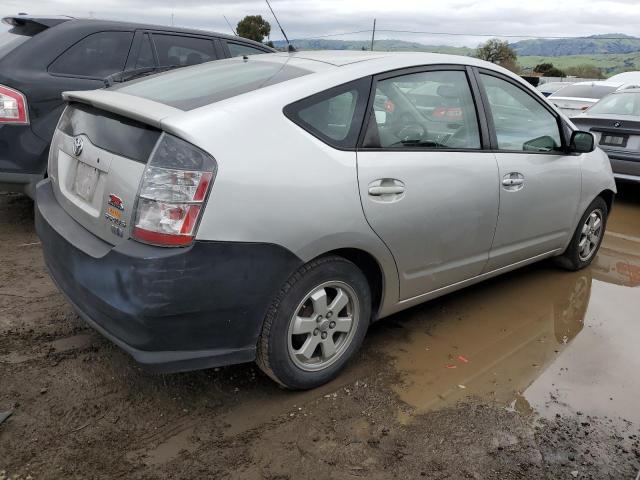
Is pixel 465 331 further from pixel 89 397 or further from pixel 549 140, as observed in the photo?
pixel 89 397

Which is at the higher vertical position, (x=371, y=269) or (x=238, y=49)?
(x=238, y=49)

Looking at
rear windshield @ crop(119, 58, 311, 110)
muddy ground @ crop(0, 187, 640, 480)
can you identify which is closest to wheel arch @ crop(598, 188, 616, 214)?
muddy ground @ crop(0, 187, 640, 480)

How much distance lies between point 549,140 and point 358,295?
2.06 meters

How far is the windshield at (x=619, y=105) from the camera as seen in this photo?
7629 mm

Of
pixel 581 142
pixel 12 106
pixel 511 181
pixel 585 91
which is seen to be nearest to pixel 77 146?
pixel 12 106

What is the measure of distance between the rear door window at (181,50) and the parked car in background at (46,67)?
0.01 m

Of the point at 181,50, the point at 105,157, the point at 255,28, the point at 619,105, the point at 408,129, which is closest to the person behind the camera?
the point at 105,157

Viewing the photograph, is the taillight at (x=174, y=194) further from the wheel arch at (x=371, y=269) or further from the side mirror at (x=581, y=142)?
the side mirror at (x=581, y=142)

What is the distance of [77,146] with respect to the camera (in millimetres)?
2795

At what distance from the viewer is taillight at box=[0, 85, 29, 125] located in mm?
4438

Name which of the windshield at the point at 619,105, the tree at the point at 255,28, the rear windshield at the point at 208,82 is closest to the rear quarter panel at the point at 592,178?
the rear windshield at the point at 208,82

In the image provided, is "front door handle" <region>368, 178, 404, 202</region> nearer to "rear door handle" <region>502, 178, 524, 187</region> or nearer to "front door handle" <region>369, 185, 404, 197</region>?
"front door handle" <region>369, 185, 404, 197</region>

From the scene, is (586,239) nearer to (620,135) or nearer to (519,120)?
(519,120)

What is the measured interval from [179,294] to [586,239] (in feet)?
12.1
